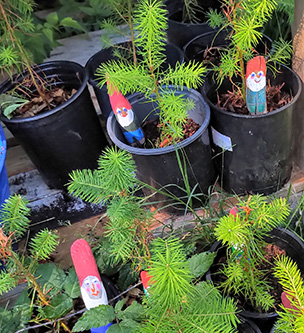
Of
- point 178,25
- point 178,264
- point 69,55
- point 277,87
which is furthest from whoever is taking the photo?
point 69,55

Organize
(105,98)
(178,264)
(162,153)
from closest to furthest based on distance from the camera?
(178,264) → (162,153) → (105,98)

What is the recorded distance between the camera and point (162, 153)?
1.00 m

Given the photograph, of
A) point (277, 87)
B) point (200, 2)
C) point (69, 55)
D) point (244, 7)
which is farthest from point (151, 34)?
point (69, 55)

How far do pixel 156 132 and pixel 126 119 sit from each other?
14 centimetres

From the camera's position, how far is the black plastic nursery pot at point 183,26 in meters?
1.39

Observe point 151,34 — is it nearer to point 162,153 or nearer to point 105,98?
point 162,153

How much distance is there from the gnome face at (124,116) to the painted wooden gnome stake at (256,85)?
30cm

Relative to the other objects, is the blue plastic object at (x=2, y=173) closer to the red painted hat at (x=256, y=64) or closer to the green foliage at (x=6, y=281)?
the green foliage at (x=6, y=281)

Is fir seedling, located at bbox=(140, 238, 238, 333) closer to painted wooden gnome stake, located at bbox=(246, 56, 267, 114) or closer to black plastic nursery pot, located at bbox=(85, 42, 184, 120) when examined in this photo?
painted wooden gnome stake, located at bbox=(246, 56, 267, 114)

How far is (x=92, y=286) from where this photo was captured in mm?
746

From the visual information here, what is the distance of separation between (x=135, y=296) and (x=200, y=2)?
3.65ft

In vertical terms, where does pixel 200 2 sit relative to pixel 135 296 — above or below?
above

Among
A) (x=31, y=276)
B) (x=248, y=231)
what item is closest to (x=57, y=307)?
(x=31, y=276)

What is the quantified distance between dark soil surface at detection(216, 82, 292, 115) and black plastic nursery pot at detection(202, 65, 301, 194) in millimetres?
23
